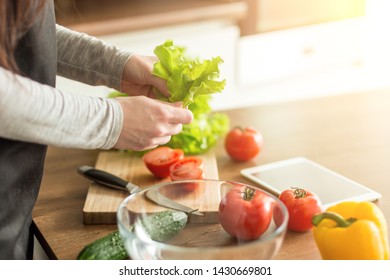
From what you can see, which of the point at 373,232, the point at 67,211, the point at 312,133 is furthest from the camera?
the point at 312,133

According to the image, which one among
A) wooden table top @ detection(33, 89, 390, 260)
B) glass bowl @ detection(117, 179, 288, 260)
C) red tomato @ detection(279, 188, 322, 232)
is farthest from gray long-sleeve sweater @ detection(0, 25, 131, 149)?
red tomato @ detection(279, 188, 322, 232)

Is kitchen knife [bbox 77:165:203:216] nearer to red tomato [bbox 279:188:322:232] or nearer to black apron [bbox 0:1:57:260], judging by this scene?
black apron [bbox 0:1:57:260]

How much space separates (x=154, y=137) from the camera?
51.9 inches

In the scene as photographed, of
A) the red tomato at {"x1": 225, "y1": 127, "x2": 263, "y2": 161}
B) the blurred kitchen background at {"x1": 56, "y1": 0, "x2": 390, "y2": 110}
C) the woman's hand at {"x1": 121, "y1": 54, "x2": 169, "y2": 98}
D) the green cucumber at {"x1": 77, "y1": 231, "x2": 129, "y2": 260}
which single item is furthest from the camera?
the blurred kitchen background at {"x1": 56, "y1": 0, "x2": 390, "y2": 110}

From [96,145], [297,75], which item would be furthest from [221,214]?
[297,75]

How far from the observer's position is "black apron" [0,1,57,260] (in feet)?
4.35

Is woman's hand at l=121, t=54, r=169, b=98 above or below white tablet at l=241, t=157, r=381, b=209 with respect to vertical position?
above

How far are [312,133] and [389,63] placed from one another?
8.21ft

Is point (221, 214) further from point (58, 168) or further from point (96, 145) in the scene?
point (58, 168)

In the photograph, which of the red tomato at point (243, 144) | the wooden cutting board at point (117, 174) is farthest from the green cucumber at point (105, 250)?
the red tomato at point (243, 144)

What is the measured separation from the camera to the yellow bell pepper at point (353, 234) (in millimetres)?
1167

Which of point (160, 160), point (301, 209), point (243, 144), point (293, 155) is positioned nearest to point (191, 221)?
point (301, 209)

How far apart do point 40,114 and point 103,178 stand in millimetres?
479

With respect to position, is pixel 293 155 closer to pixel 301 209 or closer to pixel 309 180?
pixel 309 180
